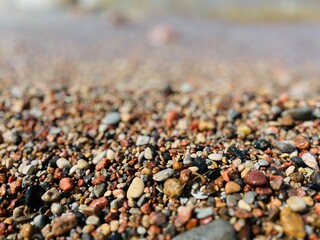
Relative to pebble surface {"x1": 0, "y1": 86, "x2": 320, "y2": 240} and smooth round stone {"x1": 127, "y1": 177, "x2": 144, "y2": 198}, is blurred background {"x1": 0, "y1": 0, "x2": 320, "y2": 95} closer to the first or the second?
pebble surface {"x1": 0, "y1": 86, "x2": 320, "y2": 240}

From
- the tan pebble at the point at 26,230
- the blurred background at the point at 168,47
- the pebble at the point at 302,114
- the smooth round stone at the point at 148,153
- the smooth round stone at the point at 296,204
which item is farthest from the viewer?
the blurred background at the point at 168,47

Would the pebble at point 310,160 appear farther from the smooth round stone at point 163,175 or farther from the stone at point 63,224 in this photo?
the stone at point 63,224

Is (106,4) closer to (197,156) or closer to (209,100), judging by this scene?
(209,100)

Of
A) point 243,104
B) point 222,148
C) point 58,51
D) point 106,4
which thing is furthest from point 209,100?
point 106,4

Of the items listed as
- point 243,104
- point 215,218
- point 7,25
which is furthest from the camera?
point 7,25

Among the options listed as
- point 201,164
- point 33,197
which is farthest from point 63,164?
point 201,164

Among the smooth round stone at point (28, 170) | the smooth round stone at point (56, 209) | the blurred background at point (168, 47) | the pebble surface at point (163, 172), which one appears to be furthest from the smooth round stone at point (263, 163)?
the blurred background at point (168, 47)

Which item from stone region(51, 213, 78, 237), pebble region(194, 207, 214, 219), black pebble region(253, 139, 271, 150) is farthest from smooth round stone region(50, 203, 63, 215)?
black pebble region(253, 139, 271, 150)

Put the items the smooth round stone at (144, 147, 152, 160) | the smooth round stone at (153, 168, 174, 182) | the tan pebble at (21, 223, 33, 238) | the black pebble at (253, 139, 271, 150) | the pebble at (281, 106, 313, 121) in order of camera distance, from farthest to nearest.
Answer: the pebble at (281, 106, 313, 121) < the black pebble at (253, 139, 271, 150) < the smooth round stone at (144, 147, 152, 160) < the smooth round stone at (153, 168, 174, 182) < the tan pebble at (21, 223, 33, 238)
